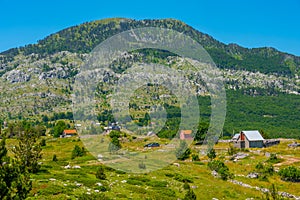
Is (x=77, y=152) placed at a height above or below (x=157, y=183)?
above

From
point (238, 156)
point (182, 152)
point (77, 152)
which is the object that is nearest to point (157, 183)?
point (182, 152)

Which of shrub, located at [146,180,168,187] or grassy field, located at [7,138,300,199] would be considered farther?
shrub, located at [146,180,168,187]

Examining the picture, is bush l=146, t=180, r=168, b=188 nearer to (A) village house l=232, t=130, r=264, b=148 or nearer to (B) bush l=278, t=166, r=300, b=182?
(B) bush l=278, t=166, r=300, b=182

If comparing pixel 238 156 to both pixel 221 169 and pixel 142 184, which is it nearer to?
pixel 221 169

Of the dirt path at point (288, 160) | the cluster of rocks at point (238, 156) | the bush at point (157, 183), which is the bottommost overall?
the dirt path at point (288, 160)

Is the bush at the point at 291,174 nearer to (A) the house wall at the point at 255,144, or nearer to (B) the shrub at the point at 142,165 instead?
(B) the shrub at the point at 142,165

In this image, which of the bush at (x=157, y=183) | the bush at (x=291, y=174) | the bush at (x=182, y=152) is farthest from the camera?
the bush at (x=182, y=152)

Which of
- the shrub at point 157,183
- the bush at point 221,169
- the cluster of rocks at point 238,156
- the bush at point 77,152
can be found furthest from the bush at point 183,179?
the cluster of rocks at point 238,156

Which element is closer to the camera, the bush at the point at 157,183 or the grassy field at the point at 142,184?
the grassy field at the point at 142,184

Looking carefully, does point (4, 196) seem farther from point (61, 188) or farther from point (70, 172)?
point (70, 172)

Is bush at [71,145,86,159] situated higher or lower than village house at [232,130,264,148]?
higher

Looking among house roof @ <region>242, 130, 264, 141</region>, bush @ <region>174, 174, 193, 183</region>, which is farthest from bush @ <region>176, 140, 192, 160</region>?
house roof @ <region>242, 130, 264, 141</region>

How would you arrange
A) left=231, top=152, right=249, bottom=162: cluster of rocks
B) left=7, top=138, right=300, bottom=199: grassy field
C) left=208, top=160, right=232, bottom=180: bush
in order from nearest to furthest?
left=7, top=138, right=300, bottom=199: grassy field, left=208, top=160, right=232, bottom=180: bush, left=231, top=152, right=249, bottom=162: cluster of rocks

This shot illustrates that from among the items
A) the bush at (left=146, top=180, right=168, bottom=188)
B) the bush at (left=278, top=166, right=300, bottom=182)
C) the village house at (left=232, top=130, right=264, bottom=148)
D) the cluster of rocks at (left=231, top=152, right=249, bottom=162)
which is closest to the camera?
the bush at (left=146, top=180, right=168, bottom=188)
